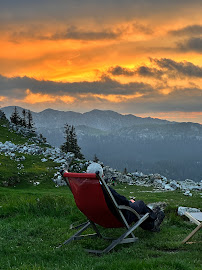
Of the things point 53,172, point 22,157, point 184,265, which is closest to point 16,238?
point 184,265

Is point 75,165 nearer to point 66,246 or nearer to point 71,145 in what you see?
point 66,246

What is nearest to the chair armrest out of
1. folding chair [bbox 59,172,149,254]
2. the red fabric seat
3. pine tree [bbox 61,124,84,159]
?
folding chair [bbox 59,172,149,254]

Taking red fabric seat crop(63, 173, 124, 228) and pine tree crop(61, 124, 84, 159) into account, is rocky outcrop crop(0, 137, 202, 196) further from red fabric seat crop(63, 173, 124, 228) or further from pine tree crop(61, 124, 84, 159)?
red fabric seat crop(63, 173, 124, 228)

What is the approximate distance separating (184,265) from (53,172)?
2625 centimetres

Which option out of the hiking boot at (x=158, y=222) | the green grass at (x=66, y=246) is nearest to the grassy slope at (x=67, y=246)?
the green grass at (x=66, y=246)

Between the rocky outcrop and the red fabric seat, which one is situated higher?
the red fabric seat

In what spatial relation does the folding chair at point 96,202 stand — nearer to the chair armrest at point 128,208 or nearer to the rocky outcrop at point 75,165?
the chair armrest at point 128,208

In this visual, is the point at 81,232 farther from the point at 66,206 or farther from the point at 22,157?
the point at 22,157

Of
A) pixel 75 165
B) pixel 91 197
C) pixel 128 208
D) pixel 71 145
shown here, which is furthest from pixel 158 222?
pixel 71 145

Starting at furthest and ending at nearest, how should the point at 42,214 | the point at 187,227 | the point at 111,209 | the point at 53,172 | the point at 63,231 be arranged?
the point at 53,172
the point at 42,214
the point at 187,227
the point at 63,231
the point at 111,209

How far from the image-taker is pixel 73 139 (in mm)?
65562

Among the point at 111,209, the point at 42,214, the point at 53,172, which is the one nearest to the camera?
the point at 111,209

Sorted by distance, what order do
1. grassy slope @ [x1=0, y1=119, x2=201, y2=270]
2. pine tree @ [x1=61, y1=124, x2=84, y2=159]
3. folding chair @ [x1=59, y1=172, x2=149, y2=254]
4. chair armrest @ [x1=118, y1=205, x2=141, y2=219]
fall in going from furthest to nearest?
pine tree @ [x1=61, y1=124, x2=84, y2=159], chair armrest @ [x1=118, y1=205, x2=141, y2=219], folding chair @ [x1=59, y1=172, x2=149, y2=254], grassy slope @ [x1=0, y1=119, x2=201, y2=270]

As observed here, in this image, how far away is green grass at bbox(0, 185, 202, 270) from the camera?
5.57m
